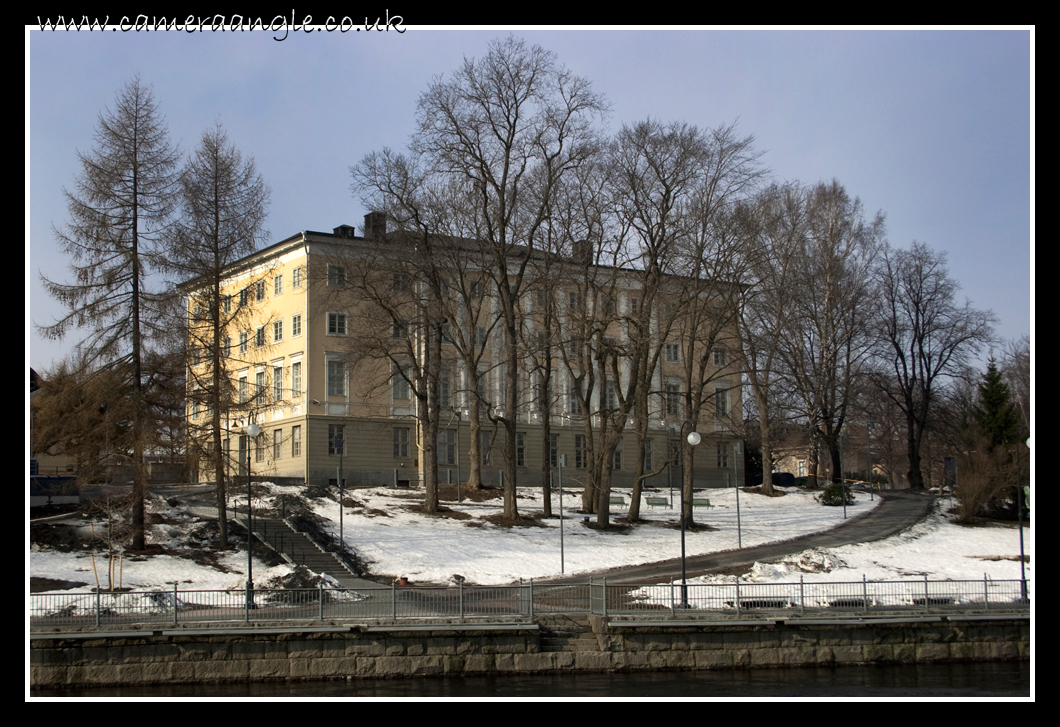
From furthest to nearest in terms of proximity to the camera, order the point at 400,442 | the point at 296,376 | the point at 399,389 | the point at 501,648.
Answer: the point at 399,389, the point at 400,442, the point at 296,376, the point at 501,648

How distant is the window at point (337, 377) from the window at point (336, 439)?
1.96 meters

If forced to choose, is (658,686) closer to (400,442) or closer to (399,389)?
(400,442)

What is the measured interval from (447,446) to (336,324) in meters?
9.83

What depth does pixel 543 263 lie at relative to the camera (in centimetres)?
5059

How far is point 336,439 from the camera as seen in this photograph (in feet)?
187

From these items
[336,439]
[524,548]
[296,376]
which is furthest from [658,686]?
[296,376]

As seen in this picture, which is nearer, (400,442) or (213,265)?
(213,265)

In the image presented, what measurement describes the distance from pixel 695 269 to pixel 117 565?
86.8 ft

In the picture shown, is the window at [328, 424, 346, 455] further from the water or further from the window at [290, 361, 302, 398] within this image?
the water

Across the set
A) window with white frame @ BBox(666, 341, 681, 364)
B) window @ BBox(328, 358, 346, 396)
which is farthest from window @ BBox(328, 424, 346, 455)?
window with white frame @ BBox(666, 341, 681, 364)

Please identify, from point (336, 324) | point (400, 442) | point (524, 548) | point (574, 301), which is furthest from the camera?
point (400, 442)

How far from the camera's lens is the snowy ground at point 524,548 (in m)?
31.8

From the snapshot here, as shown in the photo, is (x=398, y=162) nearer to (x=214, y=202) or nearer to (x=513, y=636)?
(x=214, y=202)

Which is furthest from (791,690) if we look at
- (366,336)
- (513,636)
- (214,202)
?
(366,336)
